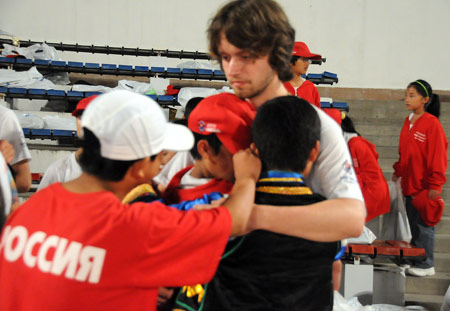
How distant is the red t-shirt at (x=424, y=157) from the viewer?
4512 millimetres

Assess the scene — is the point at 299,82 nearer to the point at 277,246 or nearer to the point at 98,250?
the point at 277,246

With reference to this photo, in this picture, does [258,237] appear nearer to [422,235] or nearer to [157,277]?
[157,277]

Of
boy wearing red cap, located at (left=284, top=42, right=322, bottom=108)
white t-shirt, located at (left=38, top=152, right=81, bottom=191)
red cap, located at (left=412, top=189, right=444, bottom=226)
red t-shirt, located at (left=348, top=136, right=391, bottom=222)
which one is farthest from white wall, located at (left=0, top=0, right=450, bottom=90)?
white t-shirt, located at (left=38, top=152, right=81, bottom=191)

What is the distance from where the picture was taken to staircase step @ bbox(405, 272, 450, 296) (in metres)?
4.48

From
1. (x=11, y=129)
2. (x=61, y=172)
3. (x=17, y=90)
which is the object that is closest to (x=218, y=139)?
(x=11, y=129)

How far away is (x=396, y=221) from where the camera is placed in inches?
180

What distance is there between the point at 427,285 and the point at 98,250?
4145 mm

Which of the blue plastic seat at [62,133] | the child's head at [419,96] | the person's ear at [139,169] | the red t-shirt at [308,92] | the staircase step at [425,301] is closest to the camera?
the person's ear at [139,169]

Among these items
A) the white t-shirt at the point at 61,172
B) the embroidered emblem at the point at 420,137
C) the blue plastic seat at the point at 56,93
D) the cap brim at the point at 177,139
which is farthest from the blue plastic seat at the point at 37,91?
the cap brim at the point at 177,139

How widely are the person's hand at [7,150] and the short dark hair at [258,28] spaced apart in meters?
1.25

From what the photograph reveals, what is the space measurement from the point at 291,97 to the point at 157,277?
62 cm

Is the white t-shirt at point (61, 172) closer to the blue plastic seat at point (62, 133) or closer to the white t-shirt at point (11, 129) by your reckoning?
the white t-shirt at point (11, 129)

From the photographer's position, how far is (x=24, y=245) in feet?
3.77

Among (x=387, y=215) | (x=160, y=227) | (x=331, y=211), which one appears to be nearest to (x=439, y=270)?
(x=387, y=215)
